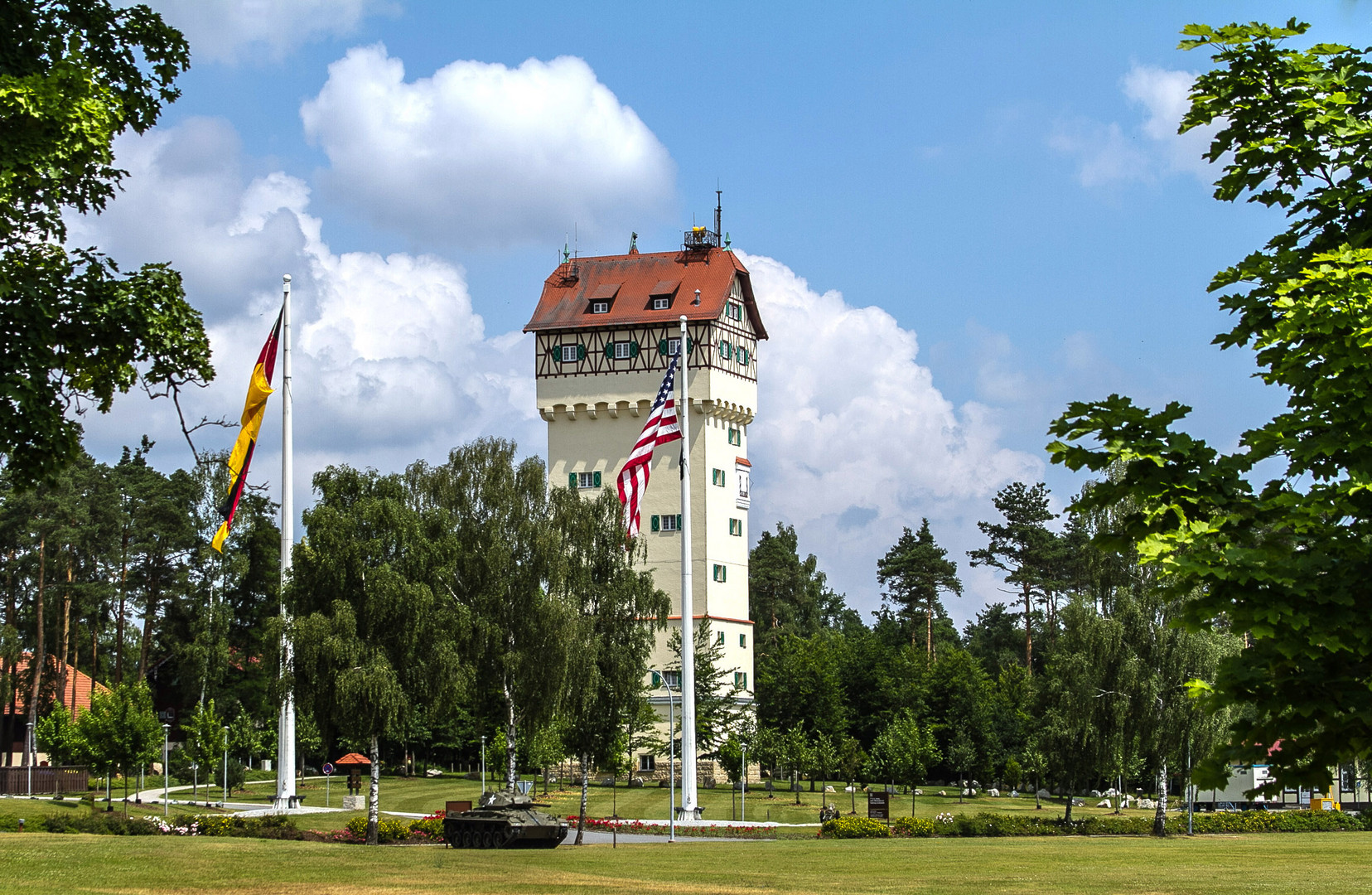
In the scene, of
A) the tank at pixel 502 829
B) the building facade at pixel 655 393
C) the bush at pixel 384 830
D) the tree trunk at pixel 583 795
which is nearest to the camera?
the tank at pixel 502 829

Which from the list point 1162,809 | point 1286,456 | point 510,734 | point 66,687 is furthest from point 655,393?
point 1286,456

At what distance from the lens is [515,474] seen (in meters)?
52.3

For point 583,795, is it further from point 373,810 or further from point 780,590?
point 780,590

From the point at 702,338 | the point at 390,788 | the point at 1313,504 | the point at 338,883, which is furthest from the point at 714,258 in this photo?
the point at 1313,504

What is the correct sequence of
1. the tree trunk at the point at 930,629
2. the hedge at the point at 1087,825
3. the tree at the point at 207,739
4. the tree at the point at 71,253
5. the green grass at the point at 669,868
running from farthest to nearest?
the tree trunk at the point at 930,629
the tree at the point at 207,739
the hedge at the point at 1087,825
the green grass at the point at 669,868
the tree at the point at 71,253

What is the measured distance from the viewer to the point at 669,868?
3166cm

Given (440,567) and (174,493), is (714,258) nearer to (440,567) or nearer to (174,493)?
(174,493)

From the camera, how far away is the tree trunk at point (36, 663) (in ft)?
254

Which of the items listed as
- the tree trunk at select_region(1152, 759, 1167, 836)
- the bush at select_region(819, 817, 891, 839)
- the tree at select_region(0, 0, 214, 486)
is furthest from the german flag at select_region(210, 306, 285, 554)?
the tree trunk at select_region(1152, 759, 1167, 836)

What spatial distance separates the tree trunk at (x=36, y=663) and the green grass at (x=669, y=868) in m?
45.5

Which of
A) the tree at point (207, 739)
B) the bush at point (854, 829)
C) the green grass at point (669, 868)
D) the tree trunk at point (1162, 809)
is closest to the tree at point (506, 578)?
the green grass at point (669, 868)

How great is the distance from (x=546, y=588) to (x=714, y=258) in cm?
3937

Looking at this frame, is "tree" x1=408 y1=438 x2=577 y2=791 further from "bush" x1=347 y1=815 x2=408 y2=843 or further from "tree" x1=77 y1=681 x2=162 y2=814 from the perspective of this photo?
"tree" x1=77 y1=681 x2=162 y2=814

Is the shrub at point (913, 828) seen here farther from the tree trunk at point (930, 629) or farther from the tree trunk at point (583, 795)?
the tree trunk at point (930, 629)
